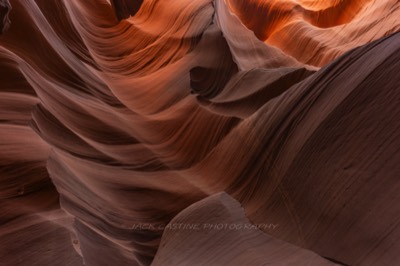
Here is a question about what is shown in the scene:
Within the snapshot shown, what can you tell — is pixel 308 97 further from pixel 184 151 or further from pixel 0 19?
pixel 0 19

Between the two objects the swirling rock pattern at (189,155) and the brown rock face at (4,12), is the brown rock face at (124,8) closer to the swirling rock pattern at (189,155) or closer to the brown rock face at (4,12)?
the swirling rock pattern at (189,155)

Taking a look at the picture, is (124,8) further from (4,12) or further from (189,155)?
(4,12)

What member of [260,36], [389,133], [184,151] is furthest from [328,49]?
[389,133]

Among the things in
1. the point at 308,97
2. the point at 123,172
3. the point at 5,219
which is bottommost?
the point at 123,172

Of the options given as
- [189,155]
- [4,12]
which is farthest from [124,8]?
[4,12]

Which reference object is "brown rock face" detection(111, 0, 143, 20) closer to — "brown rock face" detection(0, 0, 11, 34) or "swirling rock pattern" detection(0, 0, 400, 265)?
"swirling rock pattern" detection(0, 0, 400, 265)

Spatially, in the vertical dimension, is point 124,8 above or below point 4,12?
below

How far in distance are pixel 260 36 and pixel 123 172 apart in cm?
427

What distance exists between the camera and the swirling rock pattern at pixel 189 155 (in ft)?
4.77

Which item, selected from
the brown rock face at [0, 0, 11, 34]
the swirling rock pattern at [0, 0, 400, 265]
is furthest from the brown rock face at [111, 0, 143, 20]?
the brown rock face at [0, 0, 11, 34]

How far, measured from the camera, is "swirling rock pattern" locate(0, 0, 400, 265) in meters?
1.45

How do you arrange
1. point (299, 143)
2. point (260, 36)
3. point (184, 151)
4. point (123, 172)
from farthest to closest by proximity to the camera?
point (260, 36), point (184, 151), point (123, 172), point (299, 143)

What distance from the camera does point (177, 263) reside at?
5.26 feet

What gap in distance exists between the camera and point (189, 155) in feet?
8.55
